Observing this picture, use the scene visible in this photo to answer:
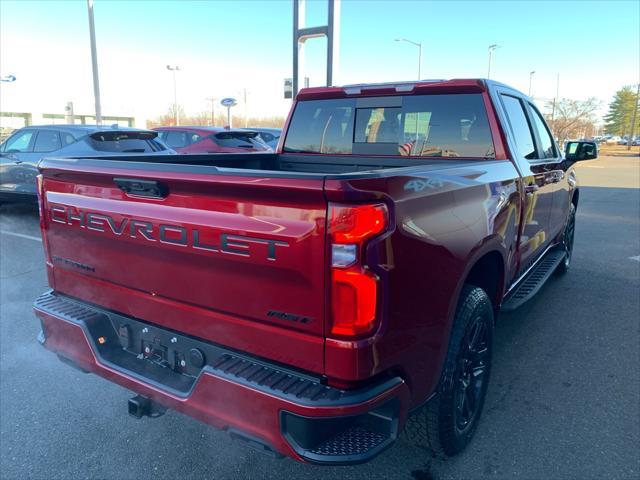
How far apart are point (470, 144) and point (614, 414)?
76.7 inches

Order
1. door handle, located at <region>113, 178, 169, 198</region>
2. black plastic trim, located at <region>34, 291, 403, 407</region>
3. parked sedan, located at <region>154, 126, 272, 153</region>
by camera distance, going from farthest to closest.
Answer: parked sedan, located at <region>154, 126, 272, 153</region> → door handle, located at <region>113, 178, 169, 198</region> → black plastic trim, located at <region>34, 291, 403, 407</region>

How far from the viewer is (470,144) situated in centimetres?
338

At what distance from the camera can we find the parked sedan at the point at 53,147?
27.0ft

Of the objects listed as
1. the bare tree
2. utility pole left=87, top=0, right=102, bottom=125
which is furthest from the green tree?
utility pole left=87, top=0, right=102, bottom=125

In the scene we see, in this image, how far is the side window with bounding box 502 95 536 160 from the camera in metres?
3.60

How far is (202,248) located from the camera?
2021 millimetres

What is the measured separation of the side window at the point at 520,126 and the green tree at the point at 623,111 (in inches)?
3212

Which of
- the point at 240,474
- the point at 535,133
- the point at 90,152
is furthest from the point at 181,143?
the point at 240,474

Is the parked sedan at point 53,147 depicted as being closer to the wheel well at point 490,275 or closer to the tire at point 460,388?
the wheel well at point 490,275

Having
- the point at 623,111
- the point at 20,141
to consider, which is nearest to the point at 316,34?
the point at 20,141

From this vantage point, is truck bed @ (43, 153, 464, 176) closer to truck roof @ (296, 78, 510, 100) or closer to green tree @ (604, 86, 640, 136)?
truck roof @ (296, 78, 510, 100)

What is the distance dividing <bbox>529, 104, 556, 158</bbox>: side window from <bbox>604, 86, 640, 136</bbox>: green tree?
80.7 meters

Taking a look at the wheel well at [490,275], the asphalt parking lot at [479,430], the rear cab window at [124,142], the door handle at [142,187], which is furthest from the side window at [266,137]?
the door handle at [142,187]

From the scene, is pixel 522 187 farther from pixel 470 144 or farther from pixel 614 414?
pixel 614 414
